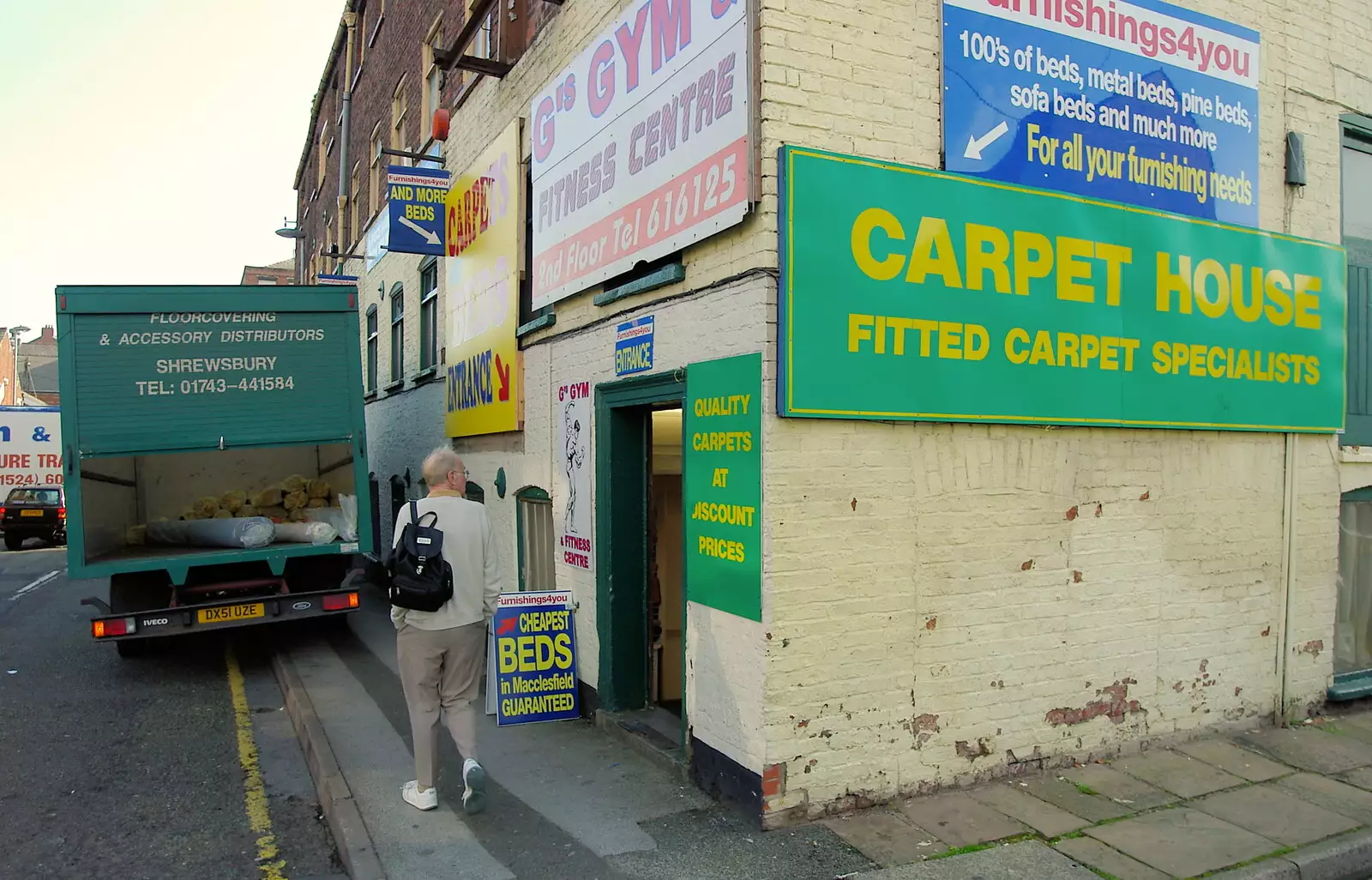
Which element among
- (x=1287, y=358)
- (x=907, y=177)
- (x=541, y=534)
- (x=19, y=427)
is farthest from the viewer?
(x=19, y=427)

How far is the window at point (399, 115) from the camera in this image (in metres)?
16.1

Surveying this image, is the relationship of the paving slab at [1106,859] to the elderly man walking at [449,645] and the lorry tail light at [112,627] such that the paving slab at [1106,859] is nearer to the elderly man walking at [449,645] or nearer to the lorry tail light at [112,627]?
the elderly man walking at [449,645]

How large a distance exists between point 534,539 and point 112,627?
153 inches

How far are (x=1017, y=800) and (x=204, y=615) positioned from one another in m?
7.28

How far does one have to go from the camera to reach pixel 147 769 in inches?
251

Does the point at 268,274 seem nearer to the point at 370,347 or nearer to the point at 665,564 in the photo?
the point at 370,347

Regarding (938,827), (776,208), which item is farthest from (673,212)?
(938,827)

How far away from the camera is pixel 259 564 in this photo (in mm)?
9516

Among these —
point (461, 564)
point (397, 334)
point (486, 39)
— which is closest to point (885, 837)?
point (461, 564)

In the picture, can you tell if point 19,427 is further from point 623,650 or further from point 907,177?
point 907,177

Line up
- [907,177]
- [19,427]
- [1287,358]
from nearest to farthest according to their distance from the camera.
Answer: [907,177], [1287,358], [19,427]

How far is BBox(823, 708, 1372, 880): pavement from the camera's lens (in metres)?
4.50

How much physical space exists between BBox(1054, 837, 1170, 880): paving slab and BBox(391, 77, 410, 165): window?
14835 mm

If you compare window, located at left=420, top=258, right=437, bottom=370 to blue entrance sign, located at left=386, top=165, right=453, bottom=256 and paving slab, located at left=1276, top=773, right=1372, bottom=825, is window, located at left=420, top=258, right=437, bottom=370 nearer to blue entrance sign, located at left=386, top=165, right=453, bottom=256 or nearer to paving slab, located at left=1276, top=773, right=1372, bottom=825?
blue entrance sign, located at left=386, top=165, right=453, bottom=256
